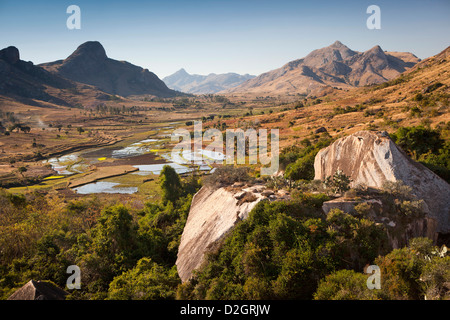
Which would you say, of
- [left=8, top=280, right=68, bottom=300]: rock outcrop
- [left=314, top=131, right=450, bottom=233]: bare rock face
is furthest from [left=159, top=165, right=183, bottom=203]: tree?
[left=314, top=131, right=450, bottom=233]: bare rock face

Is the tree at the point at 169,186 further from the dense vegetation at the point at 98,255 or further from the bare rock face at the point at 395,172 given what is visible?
the bare rock face at the point at 395,172

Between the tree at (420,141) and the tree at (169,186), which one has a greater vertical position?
the tree at (420,141)

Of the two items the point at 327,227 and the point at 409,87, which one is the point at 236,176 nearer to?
the point at 327,227

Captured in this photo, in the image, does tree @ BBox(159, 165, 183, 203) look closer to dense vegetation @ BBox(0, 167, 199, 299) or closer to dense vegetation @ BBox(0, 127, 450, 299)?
dense vegetation @ BBox(0, 167, 199, 299)

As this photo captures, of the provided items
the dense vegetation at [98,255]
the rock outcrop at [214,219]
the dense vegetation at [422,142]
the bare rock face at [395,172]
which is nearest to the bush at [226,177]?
the rock outcrop at [214,219]

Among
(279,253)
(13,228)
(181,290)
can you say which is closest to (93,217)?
(13,228)

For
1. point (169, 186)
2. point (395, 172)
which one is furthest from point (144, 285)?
point (169, 186)
